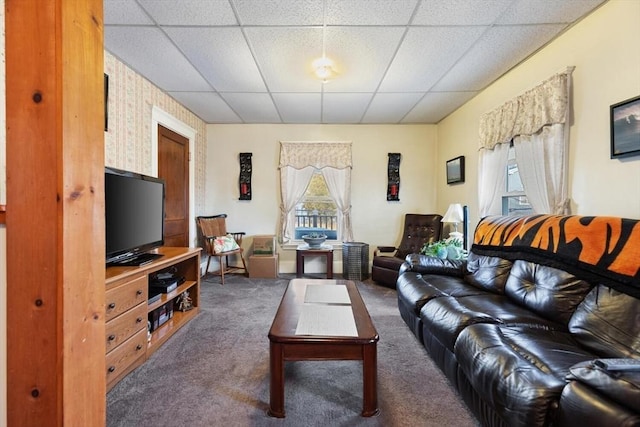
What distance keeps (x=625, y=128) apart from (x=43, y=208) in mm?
2839

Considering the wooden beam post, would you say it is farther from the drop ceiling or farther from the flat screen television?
the drop ceiling

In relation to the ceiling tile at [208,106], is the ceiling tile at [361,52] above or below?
below

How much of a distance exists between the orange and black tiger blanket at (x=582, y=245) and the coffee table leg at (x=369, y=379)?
4.14 ft

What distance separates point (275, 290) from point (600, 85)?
3612mm

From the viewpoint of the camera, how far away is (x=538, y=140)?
2.35 metres

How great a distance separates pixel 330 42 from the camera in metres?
2.32

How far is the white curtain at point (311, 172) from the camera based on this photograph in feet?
14.8

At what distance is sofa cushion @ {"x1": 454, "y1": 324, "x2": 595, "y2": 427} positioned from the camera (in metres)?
1.02

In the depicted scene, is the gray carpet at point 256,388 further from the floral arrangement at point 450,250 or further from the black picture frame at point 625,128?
the black picture frame at point 625,128

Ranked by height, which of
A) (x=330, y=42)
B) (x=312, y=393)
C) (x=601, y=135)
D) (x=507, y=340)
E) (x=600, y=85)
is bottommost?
(x=312, y=393)

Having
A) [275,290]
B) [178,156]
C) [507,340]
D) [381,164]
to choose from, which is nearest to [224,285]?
[275,290]

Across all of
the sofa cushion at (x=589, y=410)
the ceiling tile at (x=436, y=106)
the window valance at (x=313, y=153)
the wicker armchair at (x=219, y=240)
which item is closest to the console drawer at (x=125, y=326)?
the wicker armchair at (x=219, y=240)

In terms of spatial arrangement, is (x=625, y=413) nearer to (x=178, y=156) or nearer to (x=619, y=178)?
(x=619, y=178)

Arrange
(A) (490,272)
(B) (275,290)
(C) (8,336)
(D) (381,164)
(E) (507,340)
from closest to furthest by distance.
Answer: (C) (8,336) < (E) (507,340) < (A) (490,272) < (B) (275,290) < (D) (381,164)
